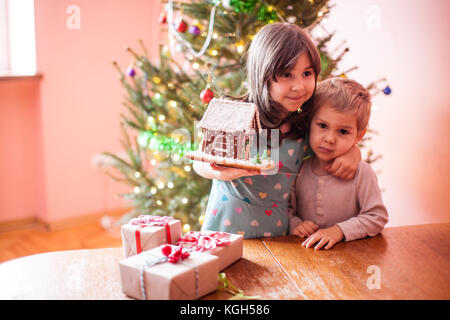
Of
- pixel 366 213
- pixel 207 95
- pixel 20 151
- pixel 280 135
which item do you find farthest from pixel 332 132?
pixel 20 151

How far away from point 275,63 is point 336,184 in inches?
18.0

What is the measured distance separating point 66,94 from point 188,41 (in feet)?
4.65

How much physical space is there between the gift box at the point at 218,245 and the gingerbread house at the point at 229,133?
0.71 ft

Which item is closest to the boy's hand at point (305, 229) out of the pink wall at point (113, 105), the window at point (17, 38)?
the pink wall at point (113, 105)

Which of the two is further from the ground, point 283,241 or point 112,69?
point 112,69

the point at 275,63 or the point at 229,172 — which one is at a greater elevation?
the point at 275,63

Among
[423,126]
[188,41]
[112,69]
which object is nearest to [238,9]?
[188,41]

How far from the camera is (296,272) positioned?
117cm

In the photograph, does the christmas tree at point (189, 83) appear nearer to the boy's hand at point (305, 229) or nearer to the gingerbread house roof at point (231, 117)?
the gingerbread house roof at point (231, 117)

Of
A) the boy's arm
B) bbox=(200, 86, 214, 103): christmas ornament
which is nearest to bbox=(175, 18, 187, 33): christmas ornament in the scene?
bbox=(200, 86, 214, 103): christmas ornament

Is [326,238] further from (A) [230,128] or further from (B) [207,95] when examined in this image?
(B) [207,95]

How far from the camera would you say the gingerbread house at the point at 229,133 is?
1.32m
